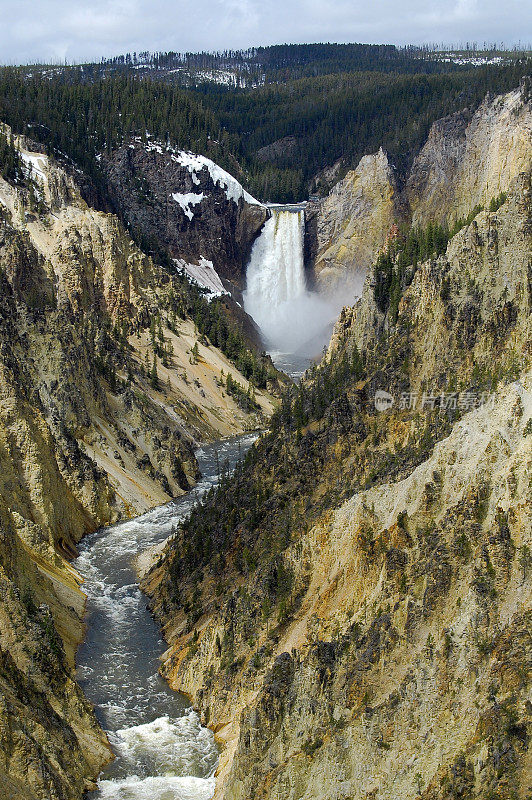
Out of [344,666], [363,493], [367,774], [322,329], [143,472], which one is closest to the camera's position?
[367,774]

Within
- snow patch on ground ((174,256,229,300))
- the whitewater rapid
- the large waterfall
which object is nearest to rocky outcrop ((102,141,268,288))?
snow patch on ground ((174,256,229,300))

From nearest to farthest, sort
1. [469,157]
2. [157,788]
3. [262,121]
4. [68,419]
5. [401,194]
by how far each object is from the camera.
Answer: [157,788]
[68,419]
[469,157]
[401,194]
[262,121]

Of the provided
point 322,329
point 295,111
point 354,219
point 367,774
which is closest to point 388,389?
point 367,774

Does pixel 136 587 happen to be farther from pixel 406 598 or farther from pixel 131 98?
pixel 131 98

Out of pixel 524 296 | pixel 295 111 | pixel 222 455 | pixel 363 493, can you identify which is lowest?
pixel 222 455

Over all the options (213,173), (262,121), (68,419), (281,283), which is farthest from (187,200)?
(262,121)

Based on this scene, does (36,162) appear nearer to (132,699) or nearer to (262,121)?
(132,699)

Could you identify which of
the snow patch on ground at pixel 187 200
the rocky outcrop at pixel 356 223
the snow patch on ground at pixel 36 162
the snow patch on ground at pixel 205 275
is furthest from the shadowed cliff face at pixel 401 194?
the snow patch on ground at pixel 36 162
